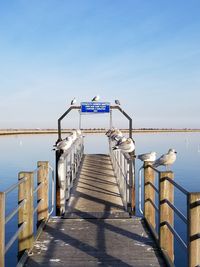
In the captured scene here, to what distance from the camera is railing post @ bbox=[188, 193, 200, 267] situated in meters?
4.32

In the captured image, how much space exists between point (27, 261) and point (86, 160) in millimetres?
13373

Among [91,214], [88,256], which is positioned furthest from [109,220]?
[88,256]

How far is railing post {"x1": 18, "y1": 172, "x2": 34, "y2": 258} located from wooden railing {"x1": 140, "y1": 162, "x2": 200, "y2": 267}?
1.99m

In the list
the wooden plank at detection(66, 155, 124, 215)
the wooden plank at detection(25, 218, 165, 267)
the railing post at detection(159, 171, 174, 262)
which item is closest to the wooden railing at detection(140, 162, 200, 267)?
the railing post at detection(159, 171, 174, 262)

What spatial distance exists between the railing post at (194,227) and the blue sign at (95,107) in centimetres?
1061

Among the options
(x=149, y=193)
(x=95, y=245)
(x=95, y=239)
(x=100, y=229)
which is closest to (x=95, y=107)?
(x=149, y=193)

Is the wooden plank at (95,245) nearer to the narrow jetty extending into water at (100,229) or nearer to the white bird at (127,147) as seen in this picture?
the narrow jetty extending into water at (100,229)

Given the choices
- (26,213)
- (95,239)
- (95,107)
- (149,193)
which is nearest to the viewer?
(26,213)

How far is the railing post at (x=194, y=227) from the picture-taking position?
432 cm

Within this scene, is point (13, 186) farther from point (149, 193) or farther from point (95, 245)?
point (149, 193)

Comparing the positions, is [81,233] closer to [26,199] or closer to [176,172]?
[26,199]

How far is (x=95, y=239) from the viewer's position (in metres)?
6.41

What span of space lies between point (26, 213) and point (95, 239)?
1.24m

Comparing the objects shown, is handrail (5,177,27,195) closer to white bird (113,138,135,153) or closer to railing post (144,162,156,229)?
railing post (144,162,156,229)
